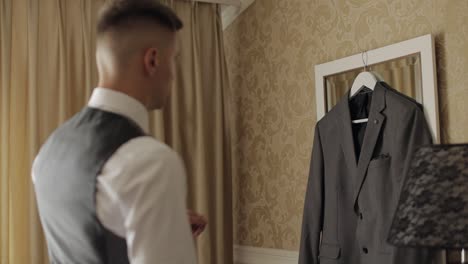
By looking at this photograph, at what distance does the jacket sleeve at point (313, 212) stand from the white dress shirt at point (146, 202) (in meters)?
1.58

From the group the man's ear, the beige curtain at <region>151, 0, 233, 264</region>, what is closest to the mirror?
the beige curtain at <region>151, 0, 233, 264</region>

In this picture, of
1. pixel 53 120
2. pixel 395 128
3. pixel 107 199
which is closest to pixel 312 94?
pixel 395 128

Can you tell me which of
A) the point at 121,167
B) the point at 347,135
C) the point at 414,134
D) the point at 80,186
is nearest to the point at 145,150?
the point at 121,167

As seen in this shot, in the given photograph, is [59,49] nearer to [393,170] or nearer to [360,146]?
[360,146]

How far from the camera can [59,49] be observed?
10.8ft

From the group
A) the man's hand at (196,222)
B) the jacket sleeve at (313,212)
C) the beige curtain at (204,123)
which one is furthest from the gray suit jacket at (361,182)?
the man's hand at (196,222)

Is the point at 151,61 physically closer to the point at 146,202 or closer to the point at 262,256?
the point at 146,202

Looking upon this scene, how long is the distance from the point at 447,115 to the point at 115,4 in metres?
1.48

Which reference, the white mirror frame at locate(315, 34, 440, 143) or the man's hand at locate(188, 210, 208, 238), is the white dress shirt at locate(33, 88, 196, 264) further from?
the white mirror frame at locate(315, 34, 440, 143)

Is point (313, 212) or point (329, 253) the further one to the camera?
point (313, 212)

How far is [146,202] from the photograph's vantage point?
1177 mm

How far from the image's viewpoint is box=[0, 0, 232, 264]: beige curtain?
3.09 metres

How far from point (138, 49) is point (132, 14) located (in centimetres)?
9

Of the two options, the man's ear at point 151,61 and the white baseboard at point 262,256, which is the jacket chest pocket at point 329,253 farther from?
the man's ear at point 151,61
